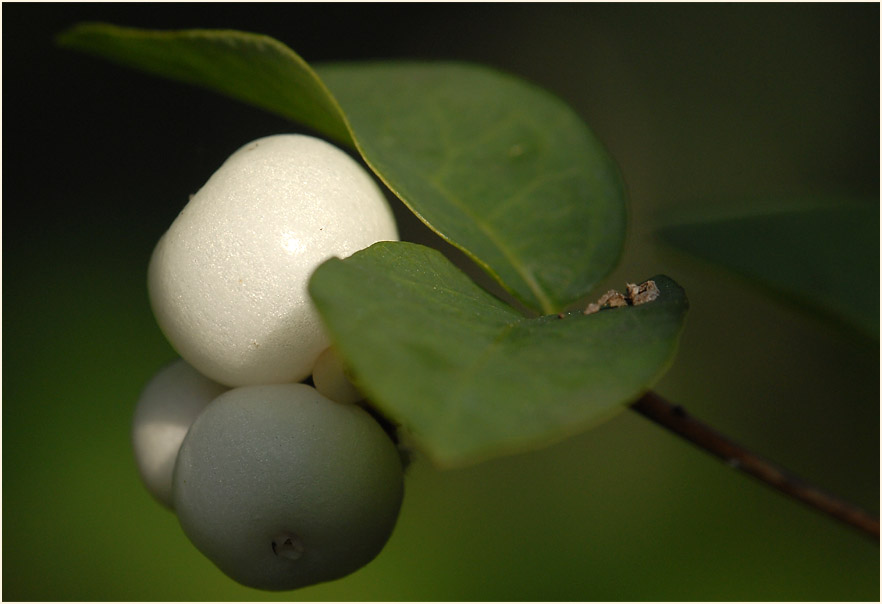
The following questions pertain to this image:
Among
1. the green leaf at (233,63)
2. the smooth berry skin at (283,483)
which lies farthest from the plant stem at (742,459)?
the green leaf at (233,63)

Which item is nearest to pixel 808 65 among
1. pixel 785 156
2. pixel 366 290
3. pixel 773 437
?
pixel 785 156

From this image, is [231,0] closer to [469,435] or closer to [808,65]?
[808,65]

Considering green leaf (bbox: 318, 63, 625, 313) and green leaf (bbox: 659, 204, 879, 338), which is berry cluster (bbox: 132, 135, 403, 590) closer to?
green leaf (bbox: 318, 63, 625, 313)

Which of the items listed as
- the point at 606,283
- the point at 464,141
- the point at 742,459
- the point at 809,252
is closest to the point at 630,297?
the point at 742,459

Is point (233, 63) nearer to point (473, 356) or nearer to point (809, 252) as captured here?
point (473, 356)

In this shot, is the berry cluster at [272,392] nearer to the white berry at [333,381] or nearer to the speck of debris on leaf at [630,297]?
the white berry at [333,381]

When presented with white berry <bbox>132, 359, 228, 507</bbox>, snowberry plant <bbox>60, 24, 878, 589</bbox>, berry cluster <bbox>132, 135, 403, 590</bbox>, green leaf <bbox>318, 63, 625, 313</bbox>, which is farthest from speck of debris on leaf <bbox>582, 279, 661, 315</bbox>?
white berry <bbox>132, 359, 228, 507</bbox>

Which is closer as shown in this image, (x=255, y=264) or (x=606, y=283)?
(x=255, y=264)
